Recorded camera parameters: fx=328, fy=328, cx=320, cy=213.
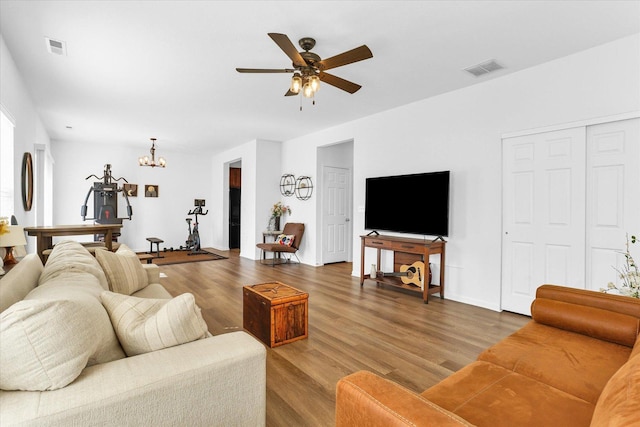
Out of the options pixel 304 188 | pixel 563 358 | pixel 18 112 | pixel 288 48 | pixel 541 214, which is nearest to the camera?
pixel 563 358

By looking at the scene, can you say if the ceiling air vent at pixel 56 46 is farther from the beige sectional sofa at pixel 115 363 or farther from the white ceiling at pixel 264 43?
the beige sectional sofa at pixel 115 363

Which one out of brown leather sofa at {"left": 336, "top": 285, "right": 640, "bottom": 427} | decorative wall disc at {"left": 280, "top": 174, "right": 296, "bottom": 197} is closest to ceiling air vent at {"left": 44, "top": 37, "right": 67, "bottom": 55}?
brown leather sofa at {"left": 336, "top": 285, "right": 640, "bottom": 427}

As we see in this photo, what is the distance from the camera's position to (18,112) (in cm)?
385

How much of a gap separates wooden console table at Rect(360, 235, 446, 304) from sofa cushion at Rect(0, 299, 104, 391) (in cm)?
367

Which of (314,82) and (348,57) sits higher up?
(348,57)

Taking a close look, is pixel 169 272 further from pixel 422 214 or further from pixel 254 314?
pixel 422 214

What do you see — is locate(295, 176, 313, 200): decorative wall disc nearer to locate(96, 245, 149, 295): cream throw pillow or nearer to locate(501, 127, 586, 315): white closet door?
locate(501, 127, 586, 315): white closet door

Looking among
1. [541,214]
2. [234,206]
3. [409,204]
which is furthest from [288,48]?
[234,206]

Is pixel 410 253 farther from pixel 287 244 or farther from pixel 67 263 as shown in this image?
pixel 67 263

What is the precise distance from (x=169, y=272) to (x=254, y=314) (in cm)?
352

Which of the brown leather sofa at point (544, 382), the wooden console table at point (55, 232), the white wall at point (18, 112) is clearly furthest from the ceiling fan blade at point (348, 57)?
the wooden console table at point (55, 232)

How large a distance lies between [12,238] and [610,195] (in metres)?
5.06

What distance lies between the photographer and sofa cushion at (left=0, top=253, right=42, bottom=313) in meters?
1.36

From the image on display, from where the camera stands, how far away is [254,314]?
303 cm
